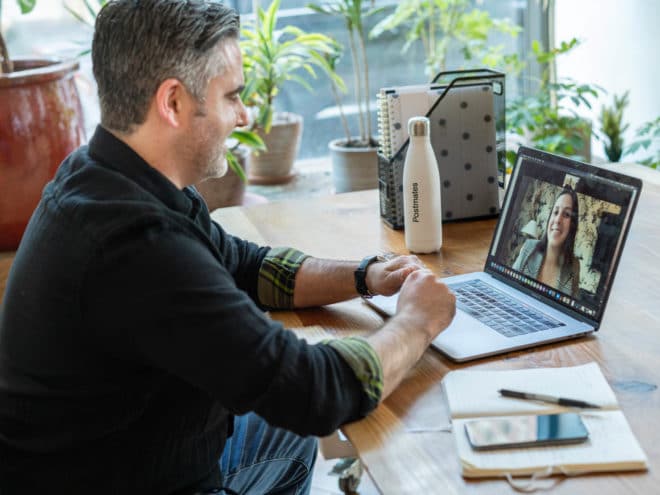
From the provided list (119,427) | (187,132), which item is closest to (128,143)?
(187,132)

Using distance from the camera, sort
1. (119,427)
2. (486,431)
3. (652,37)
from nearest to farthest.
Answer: (486,431)
(119,427)
(652,37)

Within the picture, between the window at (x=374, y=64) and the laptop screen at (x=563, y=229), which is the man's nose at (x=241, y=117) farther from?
the window at (x=374, y=64)

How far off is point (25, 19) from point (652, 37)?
2577mm

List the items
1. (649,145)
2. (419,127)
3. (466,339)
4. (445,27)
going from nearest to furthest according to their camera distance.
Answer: (466,339) → (419,127) → (649,145) → (445,27)

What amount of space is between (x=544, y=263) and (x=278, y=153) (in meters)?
2.65

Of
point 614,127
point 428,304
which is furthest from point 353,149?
point 428,304

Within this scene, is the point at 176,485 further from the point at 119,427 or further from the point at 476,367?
the point at 476,367

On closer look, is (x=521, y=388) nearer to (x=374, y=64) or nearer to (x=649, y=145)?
(x=649, y=145)

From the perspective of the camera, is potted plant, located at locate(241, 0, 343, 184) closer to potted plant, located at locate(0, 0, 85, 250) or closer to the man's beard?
potted plant, located at locate(0, 0, 85, 250)

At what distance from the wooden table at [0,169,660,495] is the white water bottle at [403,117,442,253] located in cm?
4

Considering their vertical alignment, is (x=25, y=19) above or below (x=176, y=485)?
above

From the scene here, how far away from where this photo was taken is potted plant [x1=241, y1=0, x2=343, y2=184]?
3445mm

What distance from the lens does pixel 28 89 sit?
283 cm

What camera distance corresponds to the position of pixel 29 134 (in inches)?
112
